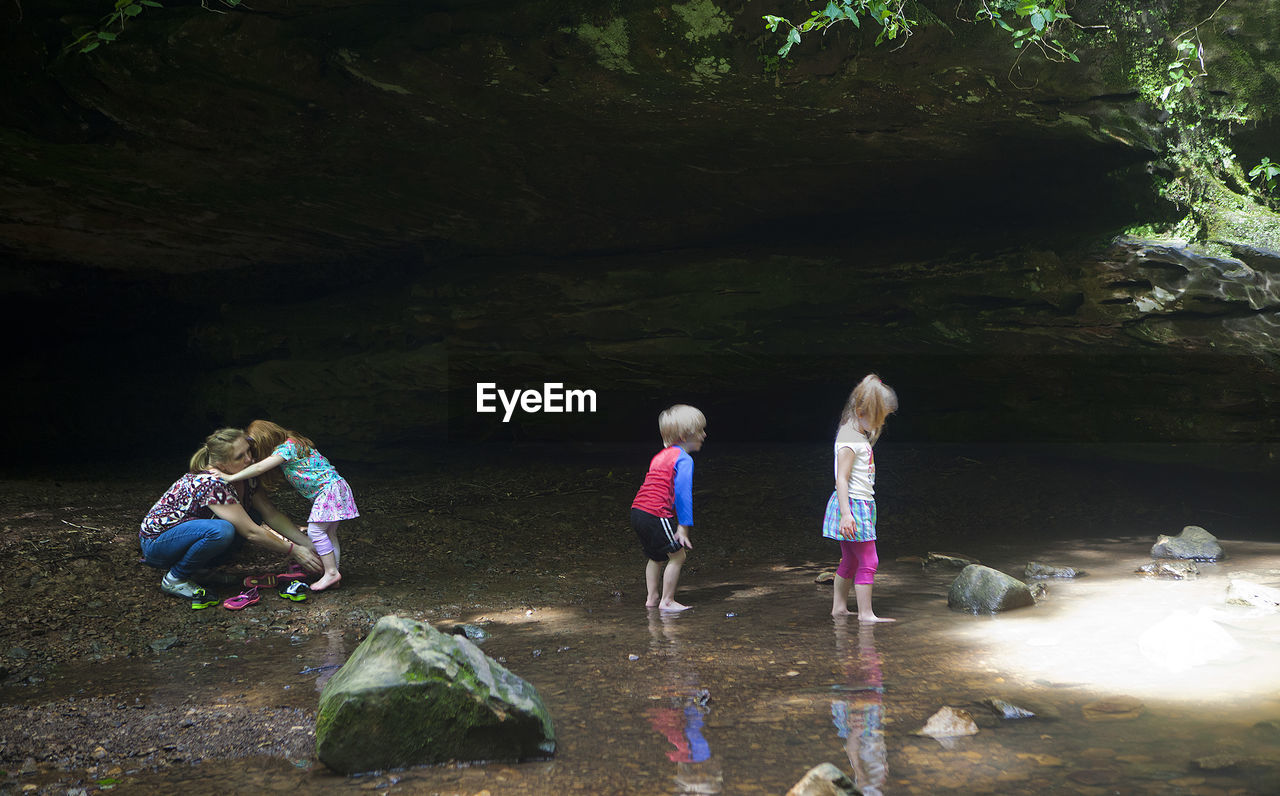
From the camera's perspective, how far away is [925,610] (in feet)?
16.8

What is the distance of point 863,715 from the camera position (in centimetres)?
331

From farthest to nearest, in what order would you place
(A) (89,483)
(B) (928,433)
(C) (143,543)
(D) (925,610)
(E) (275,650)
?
1. (B) (928,433)
2. (A) (89,483)
3. (C) (143,543)
4. (D) (925,610)
5. (E) (275,650)

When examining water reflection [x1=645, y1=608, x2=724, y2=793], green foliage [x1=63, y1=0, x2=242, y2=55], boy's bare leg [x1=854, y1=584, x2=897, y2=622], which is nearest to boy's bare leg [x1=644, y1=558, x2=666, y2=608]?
water reflection [x1=645, y1=608, x2=724, y2=793]

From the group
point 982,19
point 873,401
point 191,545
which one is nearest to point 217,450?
point 191,545

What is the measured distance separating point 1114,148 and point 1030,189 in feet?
2.84

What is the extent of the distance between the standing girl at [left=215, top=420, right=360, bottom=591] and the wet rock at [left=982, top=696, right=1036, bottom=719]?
13.9ft

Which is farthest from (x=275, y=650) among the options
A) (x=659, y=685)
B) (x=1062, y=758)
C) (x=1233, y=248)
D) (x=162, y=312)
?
(x=162, y=312)

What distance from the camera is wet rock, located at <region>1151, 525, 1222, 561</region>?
6266 mm

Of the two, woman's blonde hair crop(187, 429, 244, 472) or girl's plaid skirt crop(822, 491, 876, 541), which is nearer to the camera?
girl's plaid skirt crop(822, 491, 876, 541)

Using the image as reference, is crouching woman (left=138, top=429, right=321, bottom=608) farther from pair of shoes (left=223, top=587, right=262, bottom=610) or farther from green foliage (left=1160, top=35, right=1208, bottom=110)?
green foliage (left=1160, top=35, right=1208, bottom=110)

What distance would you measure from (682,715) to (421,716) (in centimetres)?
105

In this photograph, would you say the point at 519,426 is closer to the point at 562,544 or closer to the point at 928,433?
the point at 562,544

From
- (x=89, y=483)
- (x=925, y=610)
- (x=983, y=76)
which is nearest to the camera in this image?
(x=925, y=610)

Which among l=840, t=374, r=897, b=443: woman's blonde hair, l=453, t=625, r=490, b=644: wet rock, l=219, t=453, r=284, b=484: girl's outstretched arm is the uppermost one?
l=840, t=374, r=897, b=443: woman's blonde hair
